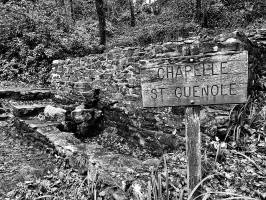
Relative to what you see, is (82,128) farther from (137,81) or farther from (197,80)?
(197,80)

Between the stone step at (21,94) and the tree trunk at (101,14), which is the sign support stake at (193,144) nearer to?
the stone step at (21,94)

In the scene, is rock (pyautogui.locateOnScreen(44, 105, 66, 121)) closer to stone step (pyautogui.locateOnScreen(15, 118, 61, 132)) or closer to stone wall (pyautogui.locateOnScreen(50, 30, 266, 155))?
stone step (pyautogui.locateOnScreen(15, 118, 61, 132))

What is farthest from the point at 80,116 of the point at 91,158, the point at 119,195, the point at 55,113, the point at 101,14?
the point at 101,14

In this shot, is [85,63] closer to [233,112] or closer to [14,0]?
[233,112]

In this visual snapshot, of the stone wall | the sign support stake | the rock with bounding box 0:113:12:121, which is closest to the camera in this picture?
the sign support stake

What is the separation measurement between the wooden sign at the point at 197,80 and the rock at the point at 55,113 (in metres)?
3.96

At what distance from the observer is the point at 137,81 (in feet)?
15.9

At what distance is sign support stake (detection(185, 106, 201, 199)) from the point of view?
86.8 inches

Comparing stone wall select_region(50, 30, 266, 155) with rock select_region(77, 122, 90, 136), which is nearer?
stone wall select_region(50, 30, 266, 155)

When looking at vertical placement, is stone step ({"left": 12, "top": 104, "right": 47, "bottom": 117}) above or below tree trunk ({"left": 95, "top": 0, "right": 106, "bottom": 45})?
below

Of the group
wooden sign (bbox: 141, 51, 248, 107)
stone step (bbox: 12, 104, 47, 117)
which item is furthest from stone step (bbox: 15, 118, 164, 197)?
wooden sign (bbox: 141, 51, 248, 107)

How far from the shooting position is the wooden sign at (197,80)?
196cm

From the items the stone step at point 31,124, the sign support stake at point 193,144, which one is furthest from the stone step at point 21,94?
the sign support stake at point 193,144

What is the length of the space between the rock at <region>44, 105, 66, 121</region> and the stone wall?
77 centimetres
